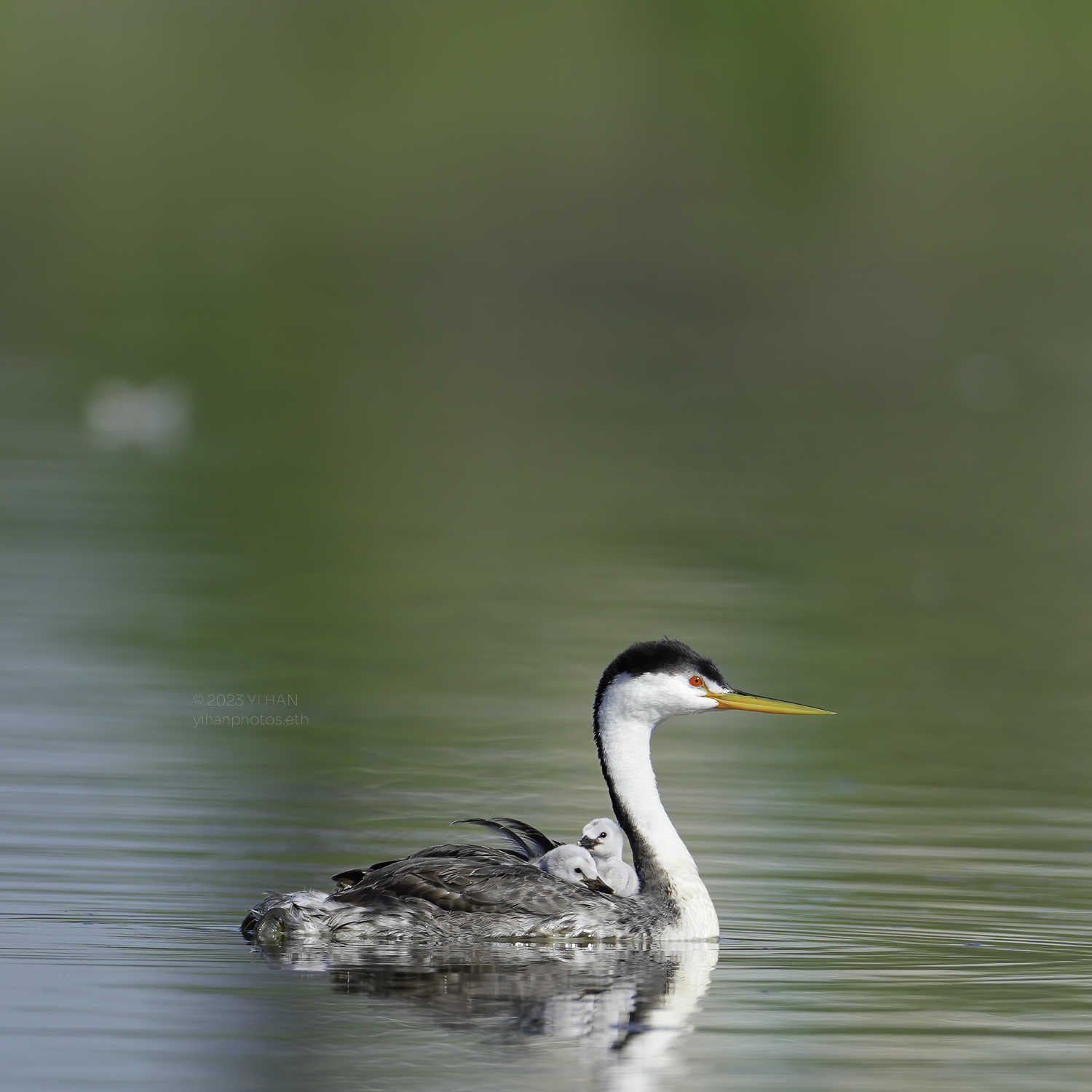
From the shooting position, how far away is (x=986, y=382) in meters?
32.7

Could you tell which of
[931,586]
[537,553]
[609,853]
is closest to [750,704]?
[609,853]

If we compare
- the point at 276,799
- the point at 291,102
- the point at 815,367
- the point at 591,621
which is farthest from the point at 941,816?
the point at 291,102

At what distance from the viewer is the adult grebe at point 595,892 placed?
8.79 metres

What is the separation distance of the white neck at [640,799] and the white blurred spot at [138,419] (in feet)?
47.3

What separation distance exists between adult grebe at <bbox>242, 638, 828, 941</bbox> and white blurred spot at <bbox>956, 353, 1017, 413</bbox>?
21.3 m

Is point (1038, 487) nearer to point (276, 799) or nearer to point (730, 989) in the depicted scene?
point (276, 799)

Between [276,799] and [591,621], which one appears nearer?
[276,799]

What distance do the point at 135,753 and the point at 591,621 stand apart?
441cm

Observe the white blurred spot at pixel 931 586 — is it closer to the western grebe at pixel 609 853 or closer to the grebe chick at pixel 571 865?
the western grebe at pixel 609 853

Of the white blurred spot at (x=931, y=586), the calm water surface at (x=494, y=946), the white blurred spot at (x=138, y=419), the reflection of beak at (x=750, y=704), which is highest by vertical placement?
the white blurred spot at (x=138, y=419)

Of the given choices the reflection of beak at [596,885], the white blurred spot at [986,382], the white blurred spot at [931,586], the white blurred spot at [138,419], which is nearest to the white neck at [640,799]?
the reflection of beak at [596,885]

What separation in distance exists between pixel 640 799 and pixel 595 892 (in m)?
0.55

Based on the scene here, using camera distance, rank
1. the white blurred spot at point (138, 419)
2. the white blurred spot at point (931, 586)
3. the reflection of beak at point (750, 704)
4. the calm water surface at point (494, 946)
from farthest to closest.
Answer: the white blurred spot at point (138, 419), the white blurred spot at point (931, 586), the reflection of beak at point (750, 704), the calm water surface at point (494, 946)

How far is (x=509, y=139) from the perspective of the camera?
48.2 metres
